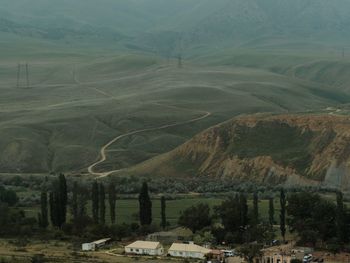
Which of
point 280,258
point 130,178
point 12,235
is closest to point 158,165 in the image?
point 130,178

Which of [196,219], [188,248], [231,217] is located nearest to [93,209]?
[196,219]

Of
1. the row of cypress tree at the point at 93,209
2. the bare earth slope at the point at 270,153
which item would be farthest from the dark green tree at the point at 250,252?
the bare earth slope at the point at 270,153

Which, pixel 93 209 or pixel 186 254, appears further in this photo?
pixel 93 209

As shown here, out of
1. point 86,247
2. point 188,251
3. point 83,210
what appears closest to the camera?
point 188,251

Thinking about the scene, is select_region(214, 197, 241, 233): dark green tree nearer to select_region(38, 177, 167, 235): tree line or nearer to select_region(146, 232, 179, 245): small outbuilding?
select_region(146, 232, 179, 245): small outbuilding

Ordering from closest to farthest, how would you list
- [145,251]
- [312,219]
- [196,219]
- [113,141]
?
[145,251], [312,219], [196,219], [113,141]

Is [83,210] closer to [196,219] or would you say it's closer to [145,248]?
[196,219]

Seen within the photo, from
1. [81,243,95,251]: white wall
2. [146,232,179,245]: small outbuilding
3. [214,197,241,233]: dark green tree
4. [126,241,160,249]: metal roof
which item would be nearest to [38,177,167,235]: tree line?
[146,232,179,245]: small outbuilding

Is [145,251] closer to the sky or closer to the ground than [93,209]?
closer to the ground
